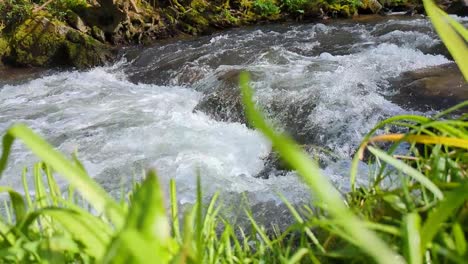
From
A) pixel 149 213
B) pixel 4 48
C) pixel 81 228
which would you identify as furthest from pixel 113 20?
pixel 149 213

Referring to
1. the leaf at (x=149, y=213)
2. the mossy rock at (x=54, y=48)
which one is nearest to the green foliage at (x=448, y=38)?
the leaf at (x=149, y=213)

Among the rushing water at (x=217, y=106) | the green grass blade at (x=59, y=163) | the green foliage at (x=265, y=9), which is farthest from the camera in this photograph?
the green foliage at (x=265, y=9)

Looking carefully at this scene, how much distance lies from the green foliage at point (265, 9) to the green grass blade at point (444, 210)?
10.7 metres

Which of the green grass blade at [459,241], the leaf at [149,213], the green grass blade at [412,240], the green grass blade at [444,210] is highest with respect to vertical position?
the leaf at [149,213]

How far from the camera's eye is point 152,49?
891 centimetres

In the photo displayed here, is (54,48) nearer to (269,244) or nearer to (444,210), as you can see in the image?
(269,244)

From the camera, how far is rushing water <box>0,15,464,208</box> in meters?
4.16

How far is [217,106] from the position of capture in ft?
17.5

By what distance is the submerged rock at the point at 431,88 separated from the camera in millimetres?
4438

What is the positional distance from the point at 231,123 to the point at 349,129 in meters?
1.42

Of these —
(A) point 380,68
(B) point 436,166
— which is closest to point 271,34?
(A) point 380,68

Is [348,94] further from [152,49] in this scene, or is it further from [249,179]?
[152,49]

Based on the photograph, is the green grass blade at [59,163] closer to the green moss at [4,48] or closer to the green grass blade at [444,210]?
the green grass blade at [444,210]

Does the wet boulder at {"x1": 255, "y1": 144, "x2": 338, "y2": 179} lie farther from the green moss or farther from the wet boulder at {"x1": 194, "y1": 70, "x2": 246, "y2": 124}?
the green moss
